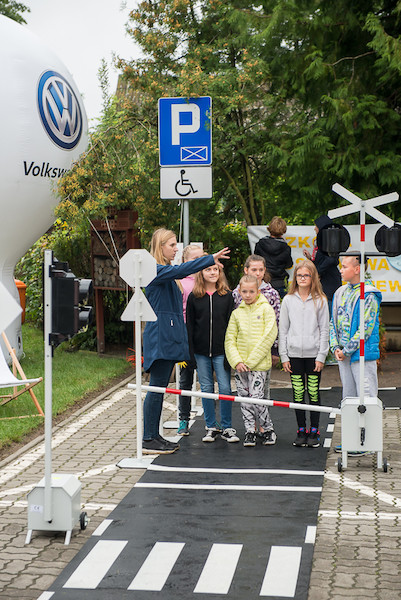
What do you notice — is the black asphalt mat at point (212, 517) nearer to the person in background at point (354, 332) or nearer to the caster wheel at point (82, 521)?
the caster wheel at point (82, 521)

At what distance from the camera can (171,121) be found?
10633 mm

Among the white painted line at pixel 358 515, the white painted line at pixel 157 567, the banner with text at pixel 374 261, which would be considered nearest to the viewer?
the white painted line at pixel 157 567

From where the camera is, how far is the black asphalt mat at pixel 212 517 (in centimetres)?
555

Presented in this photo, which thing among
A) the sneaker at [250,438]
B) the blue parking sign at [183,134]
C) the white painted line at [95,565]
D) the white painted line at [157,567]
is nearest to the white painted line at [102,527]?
the white painted line at [95,565]

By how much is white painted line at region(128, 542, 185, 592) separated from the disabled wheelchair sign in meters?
5.08

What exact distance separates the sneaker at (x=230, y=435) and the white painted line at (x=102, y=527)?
2.71m

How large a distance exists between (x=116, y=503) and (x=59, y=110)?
26.9 ft

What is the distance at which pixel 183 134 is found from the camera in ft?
34.7

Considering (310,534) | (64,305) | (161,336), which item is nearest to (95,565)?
(310,534)

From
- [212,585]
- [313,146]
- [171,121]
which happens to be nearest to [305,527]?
[212,585]

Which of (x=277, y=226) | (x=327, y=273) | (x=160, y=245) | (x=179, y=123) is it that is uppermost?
(x=179, y=123)

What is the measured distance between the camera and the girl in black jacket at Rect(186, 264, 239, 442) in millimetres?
9281

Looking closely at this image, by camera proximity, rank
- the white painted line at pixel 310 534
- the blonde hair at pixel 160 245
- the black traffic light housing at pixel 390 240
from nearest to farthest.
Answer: the white painted line at pixel 310 534 → the black traffic light housing at pixel 390 240 → the blonde hair at pixel 160 245

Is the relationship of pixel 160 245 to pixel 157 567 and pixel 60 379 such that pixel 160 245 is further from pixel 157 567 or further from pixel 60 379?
pixel 60 379
